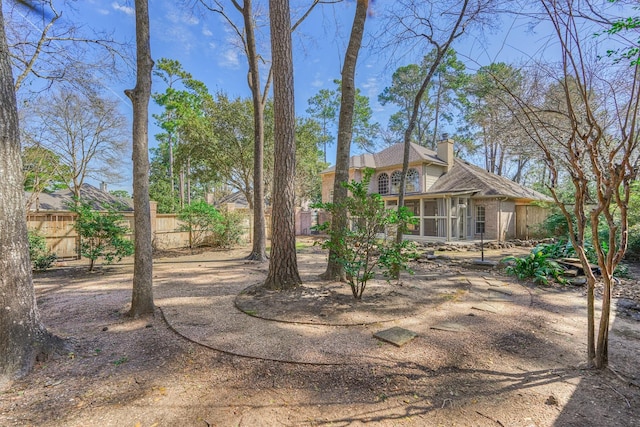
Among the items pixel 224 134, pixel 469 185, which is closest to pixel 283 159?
pixel 224 134

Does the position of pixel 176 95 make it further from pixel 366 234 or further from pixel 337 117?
pixel 366 234

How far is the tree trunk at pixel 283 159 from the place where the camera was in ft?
16.8

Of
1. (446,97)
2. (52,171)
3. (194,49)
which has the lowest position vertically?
(52,171)

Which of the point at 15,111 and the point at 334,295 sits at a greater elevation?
the point at 15,111

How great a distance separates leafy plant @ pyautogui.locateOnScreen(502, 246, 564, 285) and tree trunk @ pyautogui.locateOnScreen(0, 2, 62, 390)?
8.01 metres

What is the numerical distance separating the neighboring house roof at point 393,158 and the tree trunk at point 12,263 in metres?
14.3

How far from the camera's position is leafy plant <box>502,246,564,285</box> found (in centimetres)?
606

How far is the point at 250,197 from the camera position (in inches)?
634

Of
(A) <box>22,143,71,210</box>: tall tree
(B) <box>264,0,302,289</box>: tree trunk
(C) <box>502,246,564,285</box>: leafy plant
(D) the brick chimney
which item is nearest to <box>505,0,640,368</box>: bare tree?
(B) <box>264,0,302,289</box>: tree trunk

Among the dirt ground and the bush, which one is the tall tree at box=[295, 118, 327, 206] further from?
the dirt ground

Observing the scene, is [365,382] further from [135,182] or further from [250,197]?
[250,197]

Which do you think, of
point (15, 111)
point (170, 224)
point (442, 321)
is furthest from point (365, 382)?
point (170, 224)

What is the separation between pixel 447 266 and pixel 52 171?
18.1 m

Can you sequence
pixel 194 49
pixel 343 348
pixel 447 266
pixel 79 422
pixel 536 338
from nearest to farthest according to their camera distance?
A: pixel 79 422 → pixel 343 348 → pixel 536 338 → pixel 447 266 → pixel 194 49
